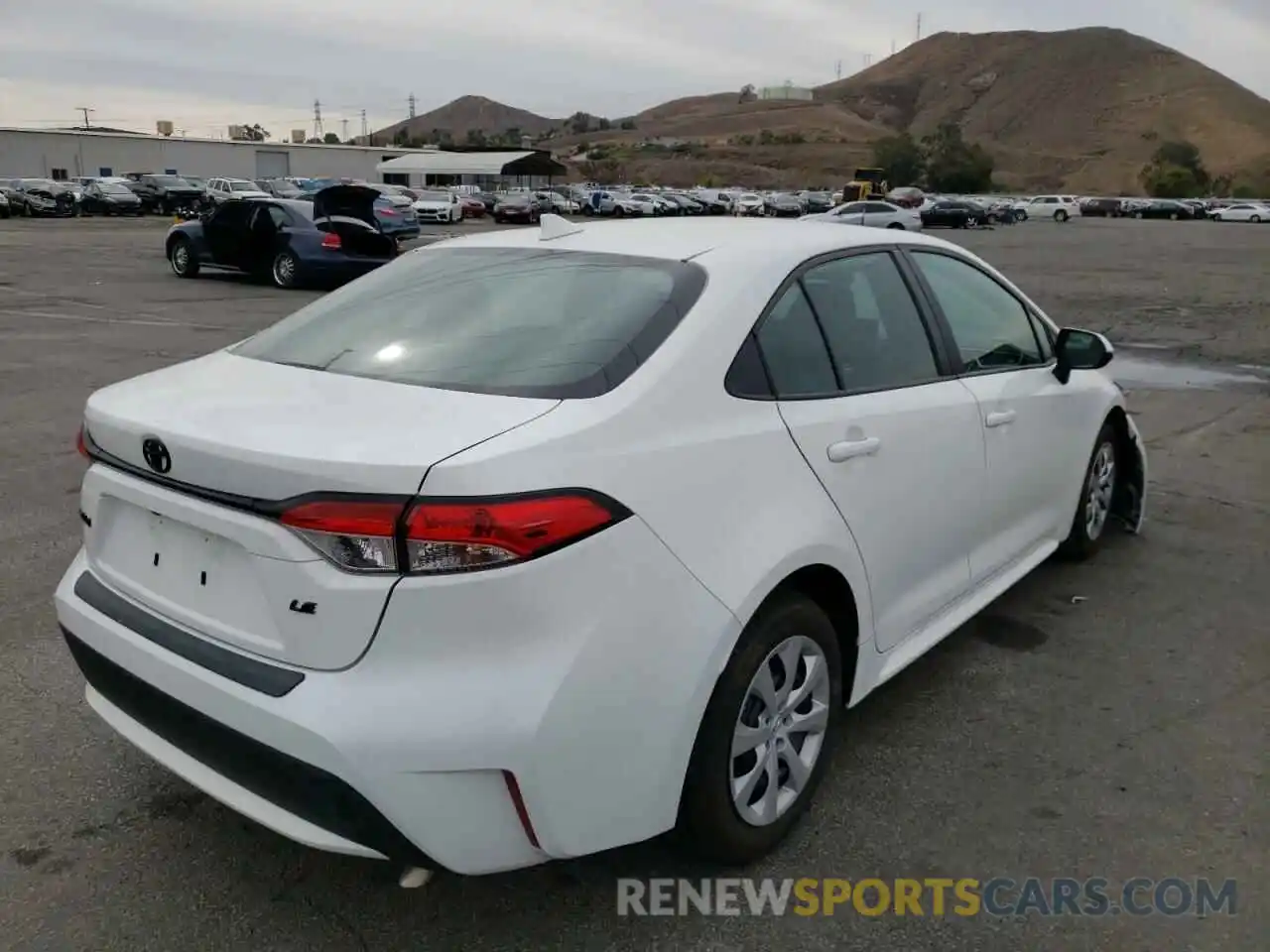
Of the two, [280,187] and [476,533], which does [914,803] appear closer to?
[476,533]

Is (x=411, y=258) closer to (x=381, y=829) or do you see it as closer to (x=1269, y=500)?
(x=381, y=829)

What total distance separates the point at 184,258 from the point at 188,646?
61.6 ft

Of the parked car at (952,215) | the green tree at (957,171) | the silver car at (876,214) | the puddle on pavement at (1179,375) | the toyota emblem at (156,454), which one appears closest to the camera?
the toyota emblem at (156,454)

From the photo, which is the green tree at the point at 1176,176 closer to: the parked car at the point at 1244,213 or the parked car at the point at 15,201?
the parked car at the point at 1244,213

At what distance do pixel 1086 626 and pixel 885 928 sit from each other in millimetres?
2254

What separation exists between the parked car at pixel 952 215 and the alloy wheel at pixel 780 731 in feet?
168

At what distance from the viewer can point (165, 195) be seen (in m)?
48.6

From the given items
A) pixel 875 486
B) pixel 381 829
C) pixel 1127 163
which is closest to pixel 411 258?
pixel 875 486

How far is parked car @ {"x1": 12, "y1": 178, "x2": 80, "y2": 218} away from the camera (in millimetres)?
44438

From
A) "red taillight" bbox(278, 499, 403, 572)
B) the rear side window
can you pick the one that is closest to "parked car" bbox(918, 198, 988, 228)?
the rear side window

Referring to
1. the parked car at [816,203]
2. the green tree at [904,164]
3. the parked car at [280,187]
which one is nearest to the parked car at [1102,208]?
the parked car at [816,203]

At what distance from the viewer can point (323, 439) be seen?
2.31m

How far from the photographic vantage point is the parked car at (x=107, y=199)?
4622cm


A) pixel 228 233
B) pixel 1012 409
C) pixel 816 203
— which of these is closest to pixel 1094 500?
pixel 1012 409
